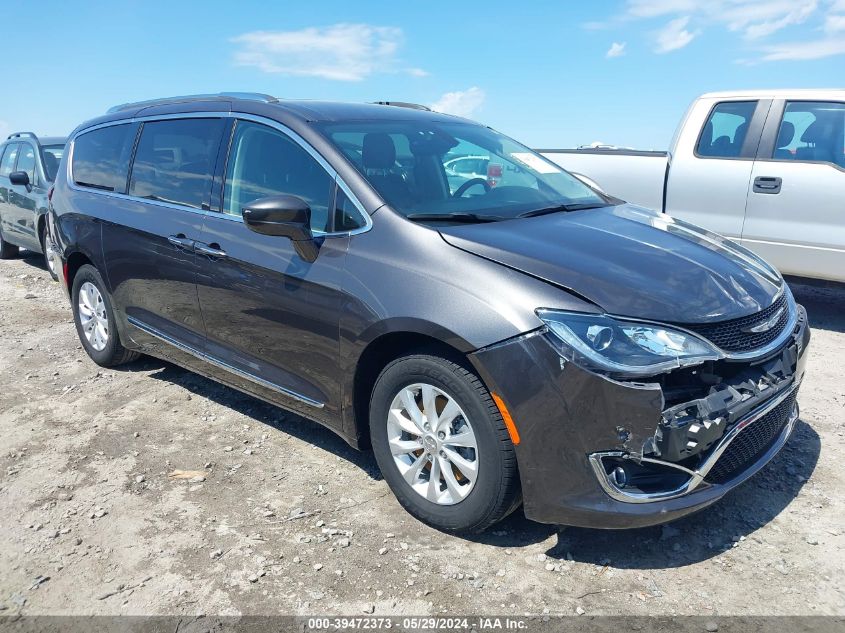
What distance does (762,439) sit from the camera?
9.77 feet

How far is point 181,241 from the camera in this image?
4.04 m

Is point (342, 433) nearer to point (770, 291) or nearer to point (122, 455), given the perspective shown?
point (122, 455)

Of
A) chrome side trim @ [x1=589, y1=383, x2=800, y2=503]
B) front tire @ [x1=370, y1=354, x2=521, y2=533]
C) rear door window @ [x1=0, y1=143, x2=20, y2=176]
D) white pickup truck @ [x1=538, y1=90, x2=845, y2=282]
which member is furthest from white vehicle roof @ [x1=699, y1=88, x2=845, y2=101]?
rear door window @ [x1=0, y1=143, x2=20, y2=176]

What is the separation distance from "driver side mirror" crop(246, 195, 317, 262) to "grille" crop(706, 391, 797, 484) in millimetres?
1966

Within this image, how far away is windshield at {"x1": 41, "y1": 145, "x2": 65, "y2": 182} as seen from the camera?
884 centimetres

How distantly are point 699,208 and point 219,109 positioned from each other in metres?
4.52

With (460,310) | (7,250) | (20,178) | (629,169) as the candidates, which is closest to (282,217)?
(460,310)

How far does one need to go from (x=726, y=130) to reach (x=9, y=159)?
30.2 ft

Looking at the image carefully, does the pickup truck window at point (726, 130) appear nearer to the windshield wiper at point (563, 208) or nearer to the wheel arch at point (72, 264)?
the windshield wiper at point (563, 208)

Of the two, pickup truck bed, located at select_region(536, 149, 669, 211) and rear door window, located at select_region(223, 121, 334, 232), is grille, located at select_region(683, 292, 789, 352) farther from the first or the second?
pickup truck bed, located at select_region(536, 149, 669, 211)

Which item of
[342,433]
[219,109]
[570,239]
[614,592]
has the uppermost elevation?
[219,109]

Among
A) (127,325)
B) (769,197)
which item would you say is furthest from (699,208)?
(127,325)

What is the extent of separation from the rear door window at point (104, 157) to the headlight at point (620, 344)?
3.42 meters

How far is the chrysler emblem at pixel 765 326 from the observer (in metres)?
2.88
